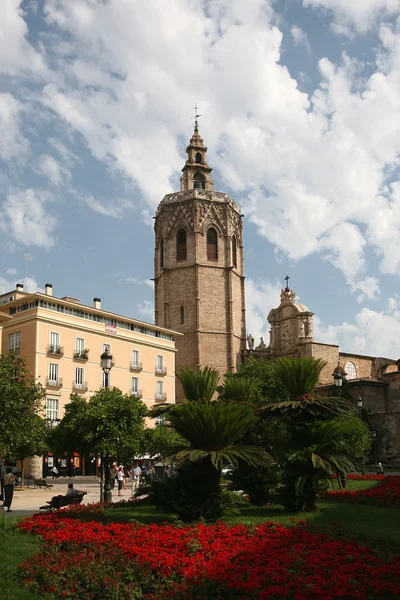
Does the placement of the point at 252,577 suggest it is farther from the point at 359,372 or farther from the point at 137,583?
the point at 359,372

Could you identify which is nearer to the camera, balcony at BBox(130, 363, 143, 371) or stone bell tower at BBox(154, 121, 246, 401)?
balcony at BBox(130, 363, 143, 371)

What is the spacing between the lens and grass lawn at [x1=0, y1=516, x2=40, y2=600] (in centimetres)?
880

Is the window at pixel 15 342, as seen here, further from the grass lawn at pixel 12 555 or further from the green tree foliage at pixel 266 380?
the grass lawn at pixel 12 555

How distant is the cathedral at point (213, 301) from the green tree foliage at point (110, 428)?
40.2 m

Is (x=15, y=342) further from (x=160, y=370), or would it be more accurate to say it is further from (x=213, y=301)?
(x=213, y=301)

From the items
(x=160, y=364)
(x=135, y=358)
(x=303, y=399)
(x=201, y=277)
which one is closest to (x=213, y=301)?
(x=201, y=277)

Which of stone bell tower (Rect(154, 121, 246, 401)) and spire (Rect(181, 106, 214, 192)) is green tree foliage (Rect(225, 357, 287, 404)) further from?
spire (Rect(181, 106, 214, 192))

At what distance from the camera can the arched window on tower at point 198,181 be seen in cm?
7919

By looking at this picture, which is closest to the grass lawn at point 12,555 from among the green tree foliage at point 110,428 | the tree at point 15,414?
the green tree foliage at point 110,428

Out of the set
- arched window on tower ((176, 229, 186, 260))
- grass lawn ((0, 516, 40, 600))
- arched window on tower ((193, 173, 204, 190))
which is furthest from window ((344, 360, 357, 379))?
grass lawn ((0, 516, 40, 600))

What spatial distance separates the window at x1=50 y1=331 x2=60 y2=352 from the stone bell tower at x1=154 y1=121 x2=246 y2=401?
22284mm

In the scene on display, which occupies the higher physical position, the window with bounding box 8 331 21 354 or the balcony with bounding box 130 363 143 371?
the window with bounding box 8 331 21 354

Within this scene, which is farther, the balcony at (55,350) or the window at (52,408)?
the balcony at (55,350)

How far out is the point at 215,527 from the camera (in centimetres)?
1234
